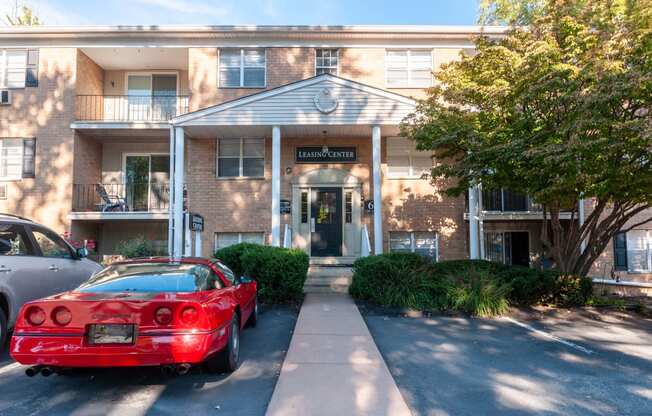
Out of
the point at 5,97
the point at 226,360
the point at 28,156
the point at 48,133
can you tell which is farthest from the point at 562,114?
the point at 5,97

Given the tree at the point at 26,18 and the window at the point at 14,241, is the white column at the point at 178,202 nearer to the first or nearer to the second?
the window at the point at 14,241

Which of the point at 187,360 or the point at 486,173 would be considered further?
the point at 486,173

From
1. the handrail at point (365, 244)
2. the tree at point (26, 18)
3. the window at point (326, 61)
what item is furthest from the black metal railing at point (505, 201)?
the tree at point (26, 18)

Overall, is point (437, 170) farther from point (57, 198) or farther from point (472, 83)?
point (57, 198)

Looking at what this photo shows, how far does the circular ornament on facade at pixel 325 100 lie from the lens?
460 inches

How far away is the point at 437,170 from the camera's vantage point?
9641 millimetres

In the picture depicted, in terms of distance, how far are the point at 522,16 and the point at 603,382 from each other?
33.4ft

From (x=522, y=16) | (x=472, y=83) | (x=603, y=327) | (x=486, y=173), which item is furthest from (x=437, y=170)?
(x=522, y=16)

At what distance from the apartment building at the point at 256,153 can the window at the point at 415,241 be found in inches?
1.8

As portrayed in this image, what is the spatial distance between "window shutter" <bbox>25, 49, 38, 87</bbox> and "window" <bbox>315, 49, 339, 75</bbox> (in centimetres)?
965

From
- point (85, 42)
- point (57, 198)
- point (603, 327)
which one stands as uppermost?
point (85, 42)

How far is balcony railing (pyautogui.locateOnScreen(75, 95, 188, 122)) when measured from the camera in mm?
14609

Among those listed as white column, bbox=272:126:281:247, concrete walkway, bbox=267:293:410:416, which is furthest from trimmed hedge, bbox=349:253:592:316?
white column, bbox=272:126:281:247

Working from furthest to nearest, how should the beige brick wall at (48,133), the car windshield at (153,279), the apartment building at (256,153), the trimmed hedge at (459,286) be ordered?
1. the beige brick wall at (48,133)
2. the apartment building at (256,153)
3. the trimmed hedge at (459,286)
4. the car windshield at (153,279)
